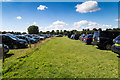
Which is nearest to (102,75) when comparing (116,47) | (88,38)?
(116,47)

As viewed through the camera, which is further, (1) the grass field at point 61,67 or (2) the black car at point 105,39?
(2) the black car at point 105,39

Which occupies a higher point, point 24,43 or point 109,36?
point 109,36

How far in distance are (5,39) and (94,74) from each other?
10024 mm

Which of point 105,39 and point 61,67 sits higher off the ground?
point 105,39

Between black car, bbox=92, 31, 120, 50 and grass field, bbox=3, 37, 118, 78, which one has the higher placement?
black car, bbox=92, 31, 120, 50

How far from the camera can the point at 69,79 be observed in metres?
3.59

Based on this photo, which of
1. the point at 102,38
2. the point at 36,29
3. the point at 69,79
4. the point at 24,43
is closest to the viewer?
the point at 69,79

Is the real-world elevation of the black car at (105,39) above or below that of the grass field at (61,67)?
above

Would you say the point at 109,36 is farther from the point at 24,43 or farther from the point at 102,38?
the point at 24,43

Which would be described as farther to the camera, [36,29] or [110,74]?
[36,29]

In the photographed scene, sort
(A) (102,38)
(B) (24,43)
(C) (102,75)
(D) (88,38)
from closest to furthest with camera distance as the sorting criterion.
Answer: (C) (102,75), (A) (102,38), (B) (24,43), (D) (88,38)

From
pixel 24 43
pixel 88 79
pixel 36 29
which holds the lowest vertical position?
pixel 88 79

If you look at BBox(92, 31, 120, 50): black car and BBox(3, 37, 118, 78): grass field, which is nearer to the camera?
BBox(3, 37, 118, 78): grass field

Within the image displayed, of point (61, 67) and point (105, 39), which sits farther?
point (105, 39)
